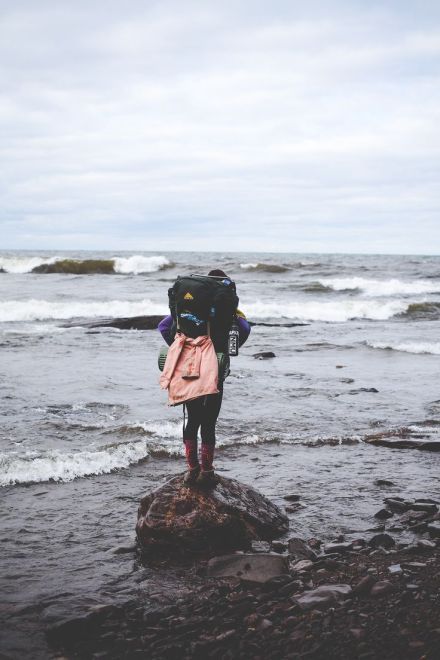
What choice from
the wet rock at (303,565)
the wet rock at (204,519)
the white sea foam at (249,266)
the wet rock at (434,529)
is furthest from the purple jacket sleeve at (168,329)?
the white sea foam at (249,266)

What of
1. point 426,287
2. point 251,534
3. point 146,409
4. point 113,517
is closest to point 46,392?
point 146,409

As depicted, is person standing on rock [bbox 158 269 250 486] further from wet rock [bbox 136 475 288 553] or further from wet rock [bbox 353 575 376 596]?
wet rock [bbox 353 575 376 596]

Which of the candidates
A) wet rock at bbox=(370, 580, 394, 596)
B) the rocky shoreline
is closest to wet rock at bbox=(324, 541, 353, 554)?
the rocky shoreline

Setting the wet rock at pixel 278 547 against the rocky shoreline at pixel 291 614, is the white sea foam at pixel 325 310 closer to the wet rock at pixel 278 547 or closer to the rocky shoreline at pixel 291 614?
the wet rock at pixel 278 547

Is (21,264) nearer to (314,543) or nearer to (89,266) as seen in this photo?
(89,266)

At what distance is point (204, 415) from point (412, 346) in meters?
12.9

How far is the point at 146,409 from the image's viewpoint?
10.2 metres

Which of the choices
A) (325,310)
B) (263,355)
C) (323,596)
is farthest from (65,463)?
(325,310)

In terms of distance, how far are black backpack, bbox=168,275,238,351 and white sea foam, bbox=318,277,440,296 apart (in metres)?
32.1

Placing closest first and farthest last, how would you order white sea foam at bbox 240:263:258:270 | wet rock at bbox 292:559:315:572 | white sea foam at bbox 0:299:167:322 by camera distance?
wet rock at bbox 292:559:315:572 < white sea foam at bbox 0:299:167:322 < white sea foam at bbox 240:263:258:270

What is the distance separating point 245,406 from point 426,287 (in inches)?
1241

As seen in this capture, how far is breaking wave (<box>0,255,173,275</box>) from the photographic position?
51656 mm

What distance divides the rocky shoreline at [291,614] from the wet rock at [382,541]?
0.06 metres

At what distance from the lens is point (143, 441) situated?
809 cm
